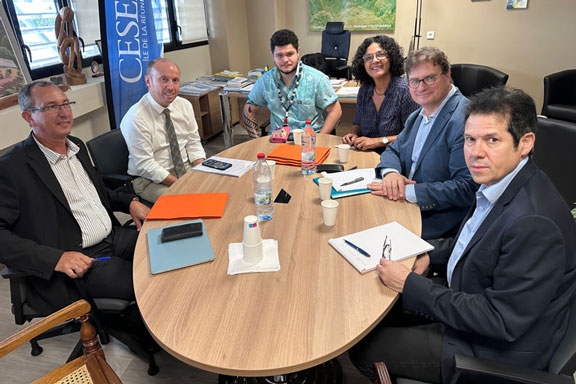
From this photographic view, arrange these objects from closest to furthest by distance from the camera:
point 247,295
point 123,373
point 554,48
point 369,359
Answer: point 247,295 → point 369,359 → point 123,373 → point 554,48

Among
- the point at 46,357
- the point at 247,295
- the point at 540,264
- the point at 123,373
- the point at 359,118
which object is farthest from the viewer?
the point at 359,118

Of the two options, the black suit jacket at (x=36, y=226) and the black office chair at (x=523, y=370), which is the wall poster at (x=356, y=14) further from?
the black office chair at (x=523, y=370)

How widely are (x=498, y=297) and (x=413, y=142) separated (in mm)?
1082

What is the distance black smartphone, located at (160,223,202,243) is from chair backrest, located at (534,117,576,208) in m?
1.67

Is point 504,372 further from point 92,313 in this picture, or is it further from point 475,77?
point 475,77

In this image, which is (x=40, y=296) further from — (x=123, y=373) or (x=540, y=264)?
(x=540, y=264)

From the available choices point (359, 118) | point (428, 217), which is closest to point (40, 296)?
point (428, 217)

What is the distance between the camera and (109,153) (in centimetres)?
230

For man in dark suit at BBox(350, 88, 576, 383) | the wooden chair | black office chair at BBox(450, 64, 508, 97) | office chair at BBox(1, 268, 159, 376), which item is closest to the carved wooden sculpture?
office chair at BBox(1, 268, 159, 376)

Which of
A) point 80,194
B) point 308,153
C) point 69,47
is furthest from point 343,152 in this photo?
point 69,47

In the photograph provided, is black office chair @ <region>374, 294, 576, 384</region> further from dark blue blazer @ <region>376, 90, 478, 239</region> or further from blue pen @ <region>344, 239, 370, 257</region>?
dark blue blazer @ <region>376, 90, 478, 239</region>

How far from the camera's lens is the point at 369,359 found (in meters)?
1.27

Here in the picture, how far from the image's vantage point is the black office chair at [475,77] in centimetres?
421

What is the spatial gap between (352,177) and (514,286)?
1.01 metres
